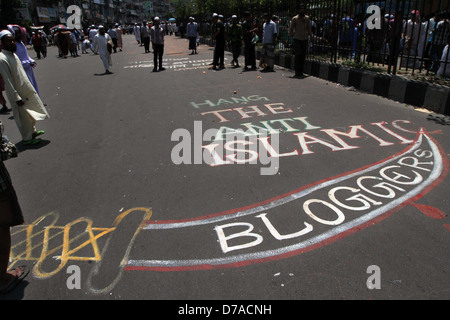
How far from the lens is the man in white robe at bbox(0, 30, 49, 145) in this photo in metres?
5.29

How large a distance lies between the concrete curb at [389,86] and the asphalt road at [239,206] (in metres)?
0.47

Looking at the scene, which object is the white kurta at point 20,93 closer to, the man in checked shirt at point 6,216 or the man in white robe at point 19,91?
the man in white robe at point 19,91

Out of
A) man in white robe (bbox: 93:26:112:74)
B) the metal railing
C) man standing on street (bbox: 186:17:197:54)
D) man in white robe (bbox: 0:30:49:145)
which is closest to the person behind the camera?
man in white robe (bbox: 0:30:49:145)

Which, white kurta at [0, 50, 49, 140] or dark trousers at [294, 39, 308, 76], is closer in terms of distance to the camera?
white kurta at [0, 50, 49, 140]

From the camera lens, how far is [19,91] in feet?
18.5

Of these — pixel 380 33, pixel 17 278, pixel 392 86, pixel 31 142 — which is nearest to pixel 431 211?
pixel 17 278

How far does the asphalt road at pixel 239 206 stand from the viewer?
8.50ft

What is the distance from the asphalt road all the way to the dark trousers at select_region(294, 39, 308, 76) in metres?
3.93

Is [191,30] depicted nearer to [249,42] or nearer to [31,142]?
[249,42]

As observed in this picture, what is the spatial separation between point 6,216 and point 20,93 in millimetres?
3892

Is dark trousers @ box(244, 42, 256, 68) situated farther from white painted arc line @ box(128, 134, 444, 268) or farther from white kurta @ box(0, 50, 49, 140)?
white painted arc line @ box(128, 134, 444, 268)

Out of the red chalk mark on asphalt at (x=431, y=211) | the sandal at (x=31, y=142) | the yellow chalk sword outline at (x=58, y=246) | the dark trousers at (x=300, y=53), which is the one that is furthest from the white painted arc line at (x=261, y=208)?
the dark trousers at (x=300, y=53)

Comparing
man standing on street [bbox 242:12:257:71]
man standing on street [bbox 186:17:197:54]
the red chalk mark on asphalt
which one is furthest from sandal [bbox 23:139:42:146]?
man standing on street [bbox 186:17:197:54]
